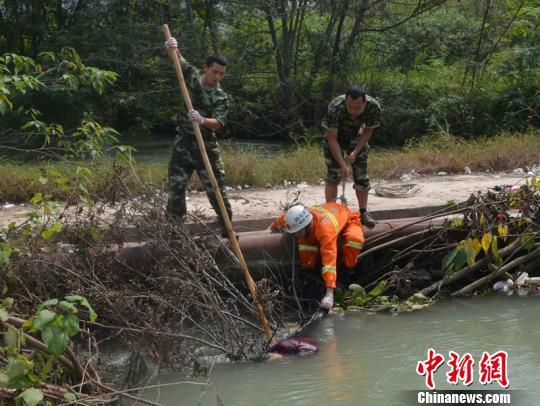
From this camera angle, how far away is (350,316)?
655 centimetres

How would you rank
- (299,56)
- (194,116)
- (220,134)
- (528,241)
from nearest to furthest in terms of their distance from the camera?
(194,116)
(528,241)
(220,134)
(299,56)

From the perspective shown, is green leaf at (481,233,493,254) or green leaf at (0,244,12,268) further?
green leaf at (481,233,493,254)

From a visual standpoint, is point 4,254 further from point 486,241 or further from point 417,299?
point 486,241

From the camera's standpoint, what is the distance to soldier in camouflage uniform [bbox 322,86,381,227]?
265 inches

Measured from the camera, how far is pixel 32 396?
11.8 ft

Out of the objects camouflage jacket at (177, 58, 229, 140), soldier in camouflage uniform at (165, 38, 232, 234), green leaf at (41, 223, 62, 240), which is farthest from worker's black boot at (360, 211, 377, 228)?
green leaf at (41, 223, 62, 240)

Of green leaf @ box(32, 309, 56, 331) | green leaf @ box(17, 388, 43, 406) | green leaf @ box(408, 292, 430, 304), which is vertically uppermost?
green leaf @ box(32, 309, 56, 331)

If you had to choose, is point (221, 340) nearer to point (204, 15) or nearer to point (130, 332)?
point (130, 332)

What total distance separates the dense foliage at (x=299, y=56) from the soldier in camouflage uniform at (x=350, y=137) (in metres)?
6.91

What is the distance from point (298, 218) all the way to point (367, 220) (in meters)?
1.00

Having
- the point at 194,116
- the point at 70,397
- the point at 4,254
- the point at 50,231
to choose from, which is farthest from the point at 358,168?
the point at 70,397

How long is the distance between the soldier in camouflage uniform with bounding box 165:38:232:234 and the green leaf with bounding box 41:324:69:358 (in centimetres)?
273

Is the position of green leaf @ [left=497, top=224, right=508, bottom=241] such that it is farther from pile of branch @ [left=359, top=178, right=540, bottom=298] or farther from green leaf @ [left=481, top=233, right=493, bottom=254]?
green leaf @ [left=481, top=233, right=493, bottom=254]

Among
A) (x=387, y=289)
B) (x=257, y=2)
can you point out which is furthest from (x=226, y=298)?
(x=257, y=2)
